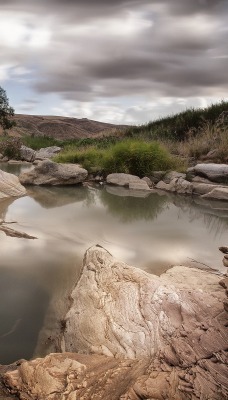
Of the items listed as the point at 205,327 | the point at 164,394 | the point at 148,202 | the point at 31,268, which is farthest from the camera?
the point at 148,202

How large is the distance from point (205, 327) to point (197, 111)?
65.5 ft

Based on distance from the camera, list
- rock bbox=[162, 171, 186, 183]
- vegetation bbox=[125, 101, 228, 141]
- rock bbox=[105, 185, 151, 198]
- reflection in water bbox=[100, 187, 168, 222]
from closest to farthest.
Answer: reflection in water bbox=[100, 187, 168, 222]
rock bbox=[105, 185, 151, 198]
rock bbox=[162, 171, 186, 183]
vegetation bbox=[125, 101, 228, 141]

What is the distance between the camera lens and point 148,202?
837 cm

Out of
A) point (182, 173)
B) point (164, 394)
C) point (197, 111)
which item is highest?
point (197, 111)

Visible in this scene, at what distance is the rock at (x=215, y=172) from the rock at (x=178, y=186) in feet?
2.48

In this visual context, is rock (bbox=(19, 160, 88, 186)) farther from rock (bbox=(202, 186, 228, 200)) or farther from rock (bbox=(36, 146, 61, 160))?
rock (bbox=(36, 146, 61, 160))

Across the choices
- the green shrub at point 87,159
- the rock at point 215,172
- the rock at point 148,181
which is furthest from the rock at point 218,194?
the green shrub at point 87,159

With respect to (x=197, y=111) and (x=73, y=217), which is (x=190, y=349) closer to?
(x=73, y=217)

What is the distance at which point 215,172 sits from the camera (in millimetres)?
10297

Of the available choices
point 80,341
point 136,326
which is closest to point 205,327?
point 136,326

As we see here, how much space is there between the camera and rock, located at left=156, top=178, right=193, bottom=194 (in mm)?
9828

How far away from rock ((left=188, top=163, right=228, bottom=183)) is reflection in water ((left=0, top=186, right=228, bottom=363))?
149cm

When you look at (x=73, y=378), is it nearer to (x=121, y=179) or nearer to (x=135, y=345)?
(x=135, y=345)

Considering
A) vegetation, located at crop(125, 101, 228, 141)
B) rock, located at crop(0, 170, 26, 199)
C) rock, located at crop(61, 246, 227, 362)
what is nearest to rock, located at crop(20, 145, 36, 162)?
vegetation, located at crop(125, 101, 228, 141)
